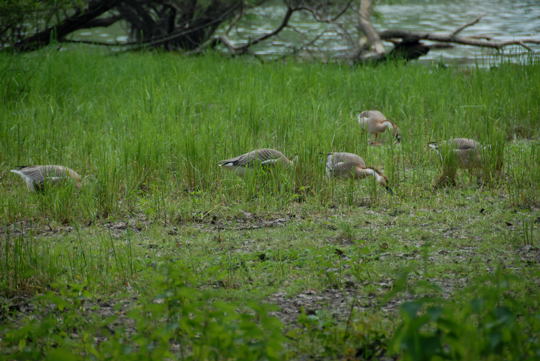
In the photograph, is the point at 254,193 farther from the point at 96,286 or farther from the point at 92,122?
the point at 92,122

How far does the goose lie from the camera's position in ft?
23.4

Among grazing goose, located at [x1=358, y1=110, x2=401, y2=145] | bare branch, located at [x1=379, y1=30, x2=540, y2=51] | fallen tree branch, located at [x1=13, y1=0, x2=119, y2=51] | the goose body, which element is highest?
fallen tree branch, located at [x1=13, y1=0, x2=119, y2=51]

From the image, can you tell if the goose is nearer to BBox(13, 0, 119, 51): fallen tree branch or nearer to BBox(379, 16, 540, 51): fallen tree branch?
BBox(379, 16, 540, 51): fallen tree branch

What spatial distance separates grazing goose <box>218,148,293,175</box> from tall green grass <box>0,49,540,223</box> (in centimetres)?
14

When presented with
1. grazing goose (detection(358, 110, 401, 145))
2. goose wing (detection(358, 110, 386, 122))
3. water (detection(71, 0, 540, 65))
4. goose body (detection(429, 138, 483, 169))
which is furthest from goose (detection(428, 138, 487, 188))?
water (detection(71, 0, 540, 65))

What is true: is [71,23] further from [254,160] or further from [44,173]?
[254,160]

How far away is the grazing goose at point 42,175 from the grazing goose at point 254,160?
1.71 meters

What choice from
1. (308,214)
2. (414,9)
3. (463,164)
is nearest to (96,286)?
(308,214)

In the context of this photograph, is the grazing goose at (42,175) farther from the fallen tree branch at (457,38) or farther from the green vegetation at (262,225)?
the fallen tree branch at (457,38)

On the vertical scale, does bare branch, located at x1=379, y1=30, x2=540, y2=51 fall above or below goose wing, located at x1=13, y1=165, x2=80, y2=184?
above

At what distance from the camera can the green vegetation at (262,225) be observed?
10.8ft

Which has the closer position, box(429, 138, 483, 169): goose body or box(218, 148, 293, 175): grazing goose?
box(218, 148, 293, 175): grazing goose

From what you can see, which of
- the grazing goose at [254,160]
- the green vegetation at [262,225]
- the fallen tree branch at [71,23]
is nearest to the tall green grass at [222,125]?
the green vegetation at [262,225]

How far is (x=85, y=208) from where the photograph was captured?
20.7 feet
